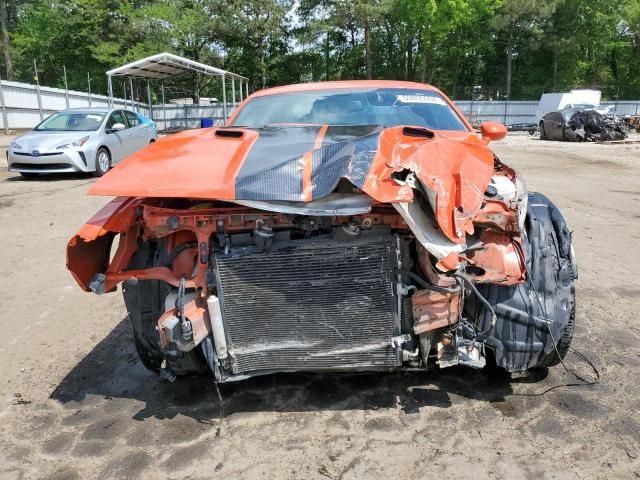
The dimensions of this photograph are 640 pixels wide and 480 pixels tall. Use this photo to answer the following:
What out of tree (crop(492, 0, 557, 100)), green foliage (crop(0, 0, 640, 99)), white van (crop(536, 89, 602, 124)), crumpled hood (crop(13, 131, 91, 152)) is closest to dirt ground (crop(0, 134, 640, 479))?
crumpled hood (crop(13, 131, 91, 152))

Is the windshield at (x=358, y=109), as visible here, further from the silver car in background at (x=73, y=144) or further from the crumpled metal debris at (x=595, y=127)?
the crumpled metal debris at (x=595, y=127)

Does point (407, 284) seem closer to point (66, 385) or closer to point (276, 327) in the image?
point (276, 327)

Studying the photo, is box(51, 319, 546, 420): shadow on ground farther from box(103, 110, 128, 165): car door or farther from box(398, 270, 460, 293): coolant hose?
box(103, 110, 128, 165): car door

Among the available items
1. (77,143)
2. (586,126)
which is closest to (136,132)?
(77,143)

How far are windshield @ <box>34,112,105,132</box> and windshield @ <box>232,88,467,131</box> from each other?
8.47m

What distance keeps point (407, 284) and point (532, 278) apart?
0.66 meters

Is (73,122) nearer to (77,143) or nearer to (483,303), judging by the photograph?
(77,143)

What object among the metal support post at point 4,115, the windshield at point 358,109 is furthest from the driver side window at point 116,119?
the metal support post at point 4,115

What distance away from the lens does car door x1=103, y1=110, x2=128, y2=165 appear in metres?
11.3

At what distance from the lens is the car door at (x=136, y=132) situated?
12508mm

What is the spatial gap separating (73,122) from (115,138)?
918 mm

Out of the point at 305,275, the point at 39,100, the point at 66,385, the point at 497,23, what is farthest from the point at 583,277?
the point at 497,23

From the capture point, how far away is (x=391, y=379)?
2934 millimetres

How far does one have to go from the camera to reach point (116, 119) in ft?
39.2
